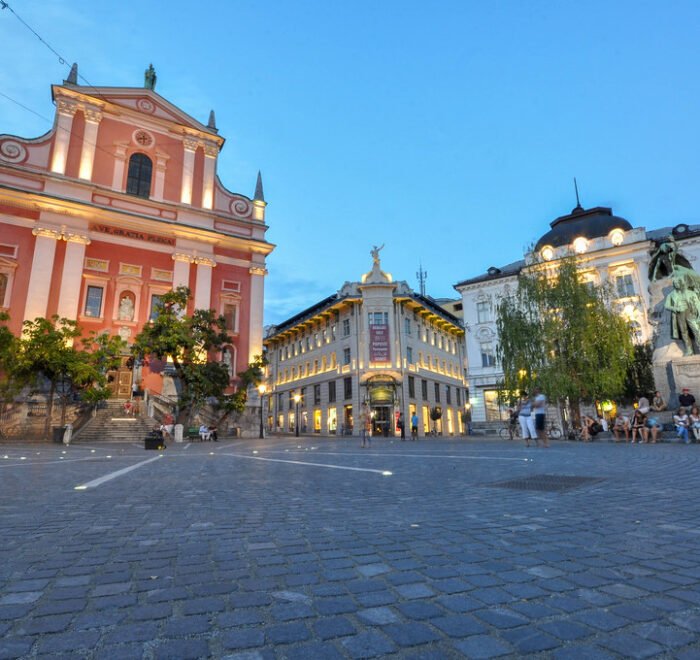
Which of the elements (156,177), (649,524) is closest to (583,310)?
(649,524)

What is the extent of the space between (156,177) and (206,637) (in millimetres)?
37908

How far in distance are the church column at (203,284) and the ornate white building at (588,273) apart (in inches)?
852

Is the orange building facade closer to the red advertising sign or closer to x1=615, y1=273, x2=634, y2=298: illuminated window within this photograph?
the red advertising sign

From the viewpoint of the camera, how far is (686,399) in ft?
51.0

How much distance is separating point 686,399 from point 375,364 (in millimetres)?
27813

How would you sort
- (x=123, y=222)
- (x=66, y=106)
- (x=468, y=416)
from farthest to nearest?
1. (x=468, y=416)
2. (x=123, y=222)
3. (x=66, y=106)

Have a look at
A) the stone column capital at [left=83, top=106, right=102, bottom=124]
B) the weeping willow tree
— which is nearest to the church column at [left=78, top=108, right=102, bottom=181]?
the stone column capital at [left=83, top=106, right=102, bottom=124]

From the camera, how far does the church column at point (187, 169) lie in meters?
34.9

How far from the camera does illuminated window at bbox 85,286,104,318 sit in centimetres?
3014

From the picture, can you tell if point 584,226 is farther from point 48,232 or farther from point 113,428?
point 48,232

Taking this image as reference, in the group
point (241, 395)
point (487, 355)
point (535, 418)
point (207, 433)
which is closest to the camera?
point (535, 418)

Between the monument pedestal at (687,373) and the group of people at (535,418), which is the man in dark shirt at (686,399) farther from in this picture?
the group of people at (535,418)

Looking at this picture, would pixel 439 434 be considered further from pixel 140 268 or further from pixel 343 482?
pixel 343 482

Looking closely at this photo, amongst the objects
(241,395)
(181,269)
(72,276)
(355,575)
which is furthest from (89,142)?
(355,575)
